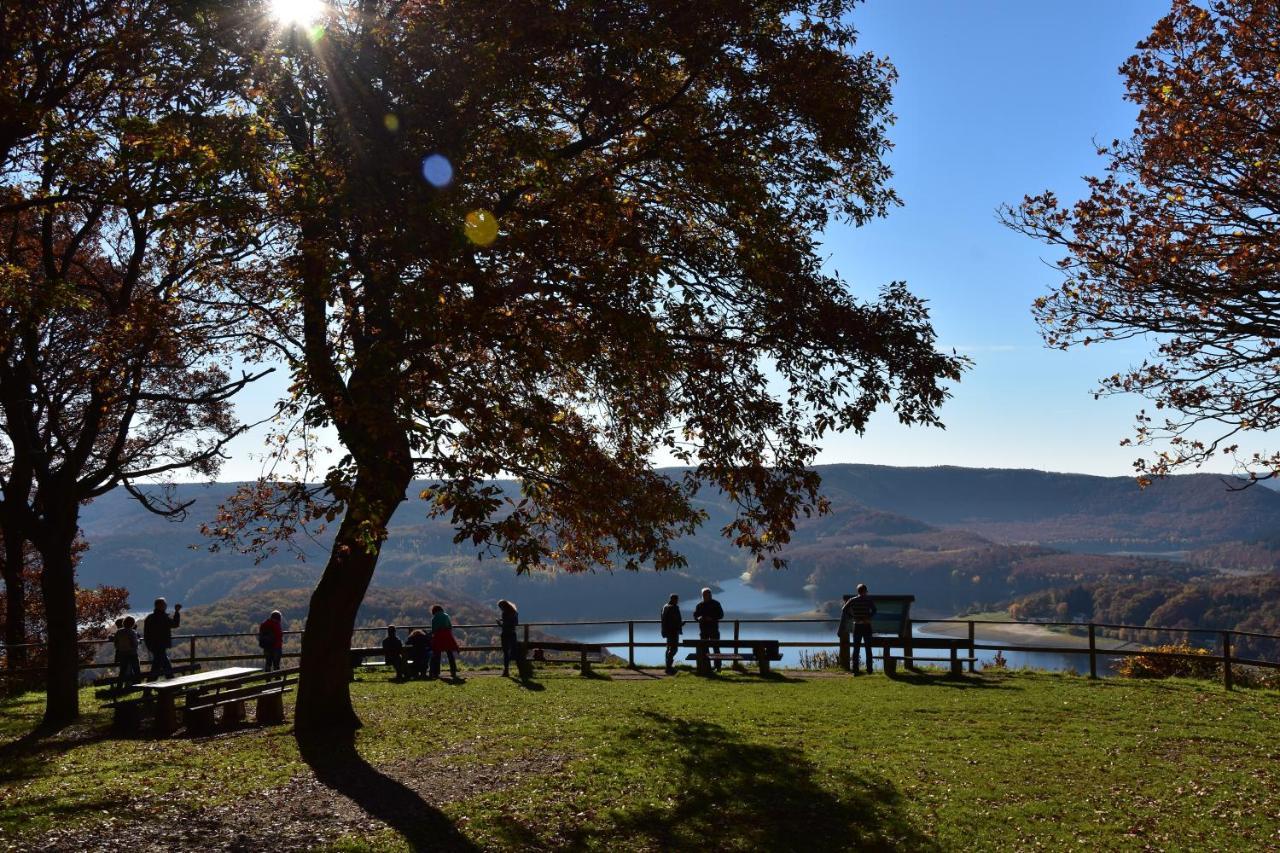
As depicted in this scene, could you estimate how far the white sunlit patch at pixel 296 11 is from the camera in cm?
1033

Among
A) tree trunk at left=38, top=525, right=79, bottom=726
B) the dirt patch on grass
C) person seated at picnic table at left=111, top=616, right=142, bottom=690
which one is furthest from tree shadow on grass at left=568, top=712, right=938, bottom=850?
person seated at picnic table at left=111, top=616, right=142, bottom=690

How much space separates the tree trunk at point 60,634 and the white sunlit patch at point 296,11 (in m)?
8.76

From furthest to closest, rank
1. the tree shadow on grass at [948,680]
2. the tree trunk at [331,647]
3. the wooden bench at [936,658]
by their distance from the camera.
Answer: the wooden bench at [936,658]
the tree shadow on grass at [948,680]
the tree trunk at [331,647]

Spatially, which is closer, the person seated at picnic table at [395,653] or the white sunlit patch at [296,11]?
the white sunlit patch at [296,11]

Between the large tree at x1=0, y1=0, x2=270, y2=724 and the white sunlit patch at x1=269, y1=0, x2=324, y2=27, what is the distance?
0.86 meters

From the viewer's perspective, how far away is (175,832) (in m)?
7.92

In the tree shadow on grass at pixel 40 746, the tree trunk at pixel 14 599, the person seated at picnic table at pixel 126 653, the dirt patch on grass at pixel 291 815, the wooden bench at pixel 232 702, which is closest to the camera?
the dirt patch on grass at pixel 291 815

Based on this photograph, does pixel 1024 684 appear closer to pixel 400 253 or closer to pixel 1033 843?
pixel 1033 843

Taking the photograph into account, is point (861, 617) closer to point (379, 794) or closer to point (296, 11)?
point (379, 794)

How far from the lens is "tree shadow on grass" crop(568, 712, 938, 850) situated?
302 inches

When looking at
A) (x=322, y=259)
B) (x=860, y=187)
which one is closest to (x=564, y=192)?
(x=322, y=259)

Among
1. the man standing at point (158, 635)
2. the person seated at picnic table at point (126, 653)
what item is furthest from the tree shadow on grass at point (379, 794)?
the man standing at point (158, 635)

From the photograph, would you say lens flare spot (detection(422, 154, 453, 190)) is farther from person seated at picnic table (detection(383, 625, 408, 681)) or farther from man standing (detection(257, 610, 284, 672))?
man standing (detection(257, 610, 284, 672))

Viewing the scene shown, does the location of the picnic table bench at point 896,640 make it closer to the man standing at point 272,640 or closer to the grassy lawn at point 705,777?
the grassy lawn at point 705,777
